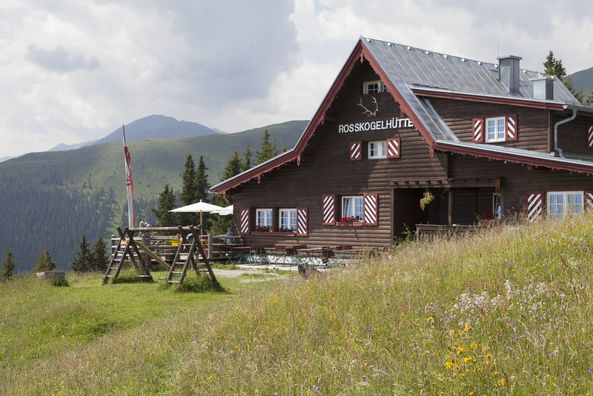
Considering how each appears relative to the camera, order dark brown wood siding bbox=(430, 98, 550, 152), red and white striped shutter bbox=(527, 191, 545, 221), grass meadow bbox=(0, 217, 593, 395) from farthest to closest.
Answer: dark brown wood siding bbox=(430, 98, 550, 152) < red and white striped shutter bbox=(527, 191, 545, 221) < grass meadow bbox=(0, 217, 593, 395)

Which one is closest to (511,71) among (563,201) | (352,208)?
(352,208)

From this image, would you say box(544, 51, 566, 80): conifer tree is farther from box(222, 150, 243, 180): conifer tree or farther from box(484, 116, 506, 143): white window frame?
box(222, 150, 243, 180): conifer tree

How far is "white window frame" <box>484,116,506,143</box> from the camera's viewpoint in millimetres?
27312

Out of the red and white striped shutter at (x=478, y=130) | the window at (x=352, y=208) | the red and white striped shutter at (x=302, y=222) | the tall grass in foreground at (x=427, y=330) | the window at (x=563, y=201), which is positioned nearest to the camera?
the tall grass in foreground at (x=427, y=330)

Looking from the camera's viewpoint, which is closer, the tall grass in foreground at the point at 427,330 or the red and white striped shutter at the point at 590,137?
the tall grass in foreground at the point at 427,330

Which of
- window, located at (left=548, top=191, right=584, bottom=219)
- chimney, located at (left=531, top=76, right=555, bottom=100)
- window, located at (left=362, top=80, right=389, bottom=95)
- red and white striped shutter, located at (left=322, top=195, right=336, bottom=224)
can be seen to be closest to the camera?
window, located at (left=548, top=191, right=584, bottom=219)

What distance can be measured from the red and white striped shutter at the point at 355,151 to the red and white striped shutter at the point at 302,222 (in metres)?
3.40

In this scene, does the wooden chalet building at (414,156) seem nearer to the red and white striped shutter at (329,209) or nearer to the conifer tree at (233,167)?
the red and white striped shutter at (329,209)

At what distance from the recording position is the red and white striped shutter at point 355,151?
2977 centimetres

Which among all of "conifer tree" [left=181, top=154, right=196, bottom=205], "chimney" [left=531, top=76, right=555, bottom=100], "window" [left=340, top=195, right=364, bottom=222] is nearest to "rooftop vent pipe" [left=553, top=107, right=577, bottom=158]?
"chimney" [left=531, top=76, right=555, bottom=100]

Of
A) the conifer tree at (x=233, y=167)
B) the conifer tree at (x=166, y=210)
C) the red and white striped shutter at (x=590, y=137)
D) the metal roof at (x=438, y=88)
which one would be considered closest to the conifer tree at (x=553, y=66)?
the metal roof at (x=438, y=88)

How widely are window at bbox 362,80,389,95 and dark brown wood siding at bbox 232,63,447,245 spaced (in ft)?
0.65

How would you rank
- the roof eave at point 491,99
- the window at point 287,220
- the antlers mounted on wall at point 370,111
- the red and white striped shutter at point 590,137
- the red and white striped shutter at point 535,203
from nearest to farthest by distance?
the red and white striped shutter at point 535,203, the roof eave at point 491,99, the red and white striped shutter at point 590,137, the antlers mounted on wall at point 370,111, the window at point 287,220

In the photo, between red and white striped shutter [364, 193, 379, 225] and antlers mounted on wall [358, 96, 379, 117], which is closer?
red and white striped shutter [364, 193, 379, 225]
